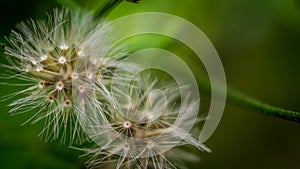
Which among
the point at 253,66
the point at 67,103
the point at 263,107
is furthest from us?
the point at 253,66

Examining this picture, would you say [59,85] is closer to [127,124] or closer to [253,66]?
[127,124]

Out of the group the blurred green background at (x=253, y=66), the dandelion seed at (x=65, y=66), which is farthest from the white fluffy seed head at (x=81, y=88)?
the blurred green background at (x=253, y=66)

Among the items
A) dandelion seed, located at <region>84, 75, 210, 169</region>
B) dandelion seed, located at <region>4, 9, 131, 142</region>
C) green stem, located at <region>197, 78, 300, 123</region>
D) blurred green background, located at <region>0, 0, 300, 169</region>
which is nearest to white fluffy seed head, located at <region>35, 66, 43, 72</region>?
dandelion seed, located at <region>4, 9, 131, 142</region>

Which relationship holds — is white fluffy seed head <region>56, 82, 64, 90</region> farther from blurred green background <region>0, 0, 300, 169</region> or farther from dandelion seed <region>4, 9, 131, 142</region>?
blurred green background <region>0, 0, 300, 169</region>

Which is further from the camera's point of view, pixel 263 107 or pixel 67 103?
pixel 263 107

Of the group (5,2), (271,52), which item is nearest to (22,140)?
(5,2)

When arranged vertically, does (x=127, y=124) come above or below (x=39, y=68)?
below

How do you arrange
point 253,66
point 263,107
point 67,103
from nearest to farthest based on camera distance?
1. point 67,103
2. point 263,107
3. point 253,66

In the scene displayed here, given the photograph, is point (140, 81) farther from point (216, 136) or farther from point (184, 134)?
point (216, 136)

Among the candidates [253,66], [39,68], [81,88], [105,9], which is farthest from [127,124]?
[253,66]
